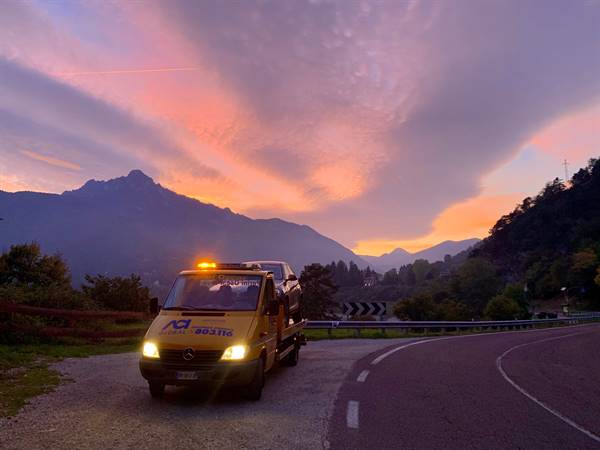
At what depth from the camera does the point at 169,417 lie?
6949 millimetres

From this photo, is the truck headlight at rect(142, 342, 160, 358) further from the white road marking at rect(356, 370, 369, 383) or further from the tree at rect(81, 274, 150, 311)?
the tree at rect(81, 274, 150, 311)

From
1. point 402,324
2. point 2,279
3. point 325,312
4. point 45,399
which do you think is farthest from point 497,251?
point 45,399

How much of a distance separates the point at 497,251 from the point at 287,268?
164238mm

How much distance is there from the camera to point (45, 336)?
14945 millimetres

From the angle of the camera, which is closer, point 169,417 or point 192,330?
point 169,417

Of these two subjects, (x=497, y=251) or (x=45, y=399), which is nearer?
(x=45, y=399)

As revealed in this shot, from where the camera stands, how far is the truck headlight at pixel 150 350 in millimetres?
7754

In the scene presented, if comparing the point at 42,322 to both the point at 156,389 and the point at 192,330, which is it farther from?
the point at 192,330

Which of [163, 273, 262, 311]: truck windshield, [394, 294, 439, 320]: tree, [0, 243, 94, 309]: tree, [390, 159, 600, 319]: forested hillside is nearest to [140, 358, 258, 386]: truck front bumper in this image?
[163, 273, 262, 311]: truck windshield

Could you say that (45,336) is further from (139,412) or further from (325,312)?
(325,312)

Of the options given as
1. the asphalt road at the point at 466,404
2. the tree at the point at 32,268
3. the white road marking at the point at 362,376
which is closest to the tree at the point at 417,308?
the tree at the point at 32,268

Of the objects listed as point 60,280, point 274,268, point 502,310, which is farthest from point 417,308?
point 274,268

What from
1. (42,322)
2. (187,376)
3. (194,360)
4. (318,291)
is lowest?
(187,376)

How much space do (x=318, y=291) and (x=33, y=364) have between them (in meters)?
56.6
